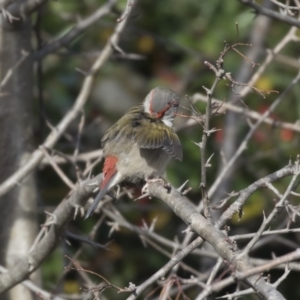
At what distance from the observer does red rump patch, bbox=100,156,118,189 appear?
11.6 ft

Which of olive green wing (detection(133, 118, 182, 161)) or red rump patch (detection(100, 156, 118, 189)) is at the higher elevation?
olive green wing (detection(133, 118, 182, 161))

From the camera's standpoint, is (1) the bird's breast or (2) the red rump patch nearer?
(2) the red rump patch

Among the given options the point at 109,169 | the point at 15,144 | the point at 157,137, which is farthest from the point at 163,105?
the point at 15,144

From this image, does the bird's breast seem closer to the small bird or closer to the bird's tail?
the small bird

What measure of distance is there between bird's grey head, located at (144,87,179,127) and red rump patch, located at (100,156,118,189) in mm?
485

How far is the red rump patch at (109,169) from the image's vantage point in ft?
11.6

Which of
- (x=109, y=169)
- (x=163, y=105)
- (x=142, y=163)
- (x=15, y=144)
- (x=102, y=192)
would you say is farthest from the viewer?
(x=15, y=144)

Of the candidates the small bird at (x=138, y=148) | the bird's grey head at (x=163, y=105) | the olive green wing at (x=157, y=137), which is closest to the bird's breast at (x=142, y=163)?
the small bird at (x=138, y=148)

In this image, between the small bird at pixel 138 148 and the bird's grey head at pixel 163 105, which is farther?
the bird's grey head at pixel 163 105

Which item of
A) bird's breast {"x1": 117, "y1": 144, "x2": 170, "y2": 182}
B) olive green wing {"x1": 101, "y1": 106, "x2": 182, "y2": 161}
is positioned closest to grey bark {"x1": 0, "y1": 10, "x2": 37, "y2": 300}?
olive green wing {"x1": 101, "y1": 106, "x2": 182, "y2": 161}

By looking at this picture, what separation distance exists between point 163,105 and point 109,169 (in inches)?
26.5

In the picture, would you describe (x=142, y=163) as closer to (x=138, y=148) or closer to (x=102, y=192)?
(x=138, y=148)

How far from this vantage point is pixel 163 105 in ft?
13.8

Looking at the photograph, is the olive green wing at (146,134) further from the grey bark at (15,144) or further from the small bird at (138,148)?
the grey bark at (15,144)
